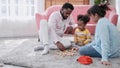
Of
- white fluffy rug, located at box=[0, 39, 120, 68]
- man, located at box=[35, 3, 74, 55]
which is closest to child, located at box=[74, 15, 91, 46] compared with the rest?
man, located at box=[35, 3, 74, 55]

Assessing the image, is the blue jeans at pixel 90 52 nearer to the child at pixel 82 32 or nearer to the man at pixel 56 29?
the man at pixel 56 29

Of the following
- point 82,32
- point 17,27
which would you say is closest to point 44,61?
point 82,32

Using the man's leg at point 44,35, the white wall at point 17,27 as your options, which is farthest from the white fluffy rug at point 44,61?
the white wall at point 17,27

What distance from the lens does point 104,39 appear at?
2.45m

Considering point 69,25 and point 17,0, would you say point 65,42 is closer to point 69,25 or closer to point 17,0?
Answer: point 69,25

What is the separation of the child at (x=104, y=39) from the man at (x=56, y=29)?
1.65 ft

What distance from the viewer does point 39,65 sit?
2.53 metres

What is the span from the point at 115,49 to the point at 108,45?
7.8 inches

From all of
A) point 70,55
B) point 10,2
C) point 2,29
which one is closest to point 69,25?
point 70,55

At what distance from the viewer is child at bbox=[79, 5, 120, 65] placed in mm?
2467

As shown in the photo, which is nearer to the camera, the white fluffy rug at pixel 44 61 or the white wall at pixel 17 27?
the white fluffy rug at pixel 44 61

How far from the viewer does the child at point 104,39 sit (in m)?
2.47

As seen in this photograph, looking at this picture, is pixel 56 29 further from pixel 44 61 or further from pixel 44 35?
pixel 44 61

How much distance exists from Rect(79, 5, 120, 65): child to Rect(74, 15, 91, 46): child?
63 centimetres
